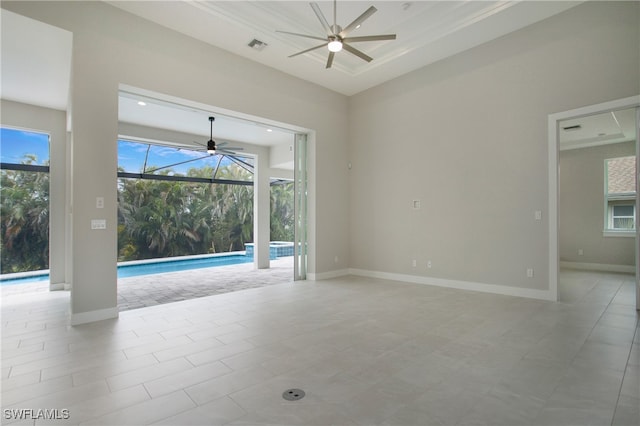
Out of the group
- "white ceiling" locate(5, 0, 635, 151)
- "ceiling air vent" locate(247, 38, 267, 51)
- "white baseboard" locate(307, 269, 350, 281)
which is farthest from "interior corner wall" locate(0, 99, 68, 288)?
"white baseboard" locate(307, 269, 350, 281)

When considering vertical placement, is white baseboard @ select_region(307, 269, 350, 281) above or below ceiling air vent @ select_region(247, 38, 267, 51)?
below

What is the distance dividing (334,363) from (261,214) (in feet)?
21.1

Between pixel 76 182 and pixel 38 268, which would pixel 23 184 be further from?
pixel 76 182

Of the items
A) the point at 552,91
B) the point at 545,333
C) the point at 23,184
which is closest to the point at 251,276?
the point at 23,184

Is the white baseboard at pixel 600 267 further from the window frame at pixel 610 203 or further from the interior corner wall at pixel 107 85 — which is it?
the interior corner wall at pixel 107 85

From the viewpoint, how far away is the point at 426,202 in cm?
566

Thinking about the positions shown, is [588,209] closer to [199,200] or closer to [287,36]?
[287,36]

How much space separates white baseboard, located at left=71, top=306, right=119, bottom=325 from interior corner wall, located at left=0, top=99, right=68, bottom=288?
2.64m

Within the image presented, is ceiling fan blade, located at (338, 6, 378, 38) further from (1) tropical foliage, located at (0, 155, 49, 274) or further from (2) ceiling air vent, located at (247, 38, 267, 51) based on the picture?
(1) tropical foliage, located at (0, 155, 49, 274)

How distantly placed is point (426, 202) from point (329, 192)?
1.92m

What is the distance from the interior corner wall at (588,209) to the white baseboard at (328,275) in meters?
5.19

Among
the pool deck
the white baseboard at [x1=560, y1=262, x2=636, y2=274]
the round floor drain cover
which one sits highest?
the round floor drain cover

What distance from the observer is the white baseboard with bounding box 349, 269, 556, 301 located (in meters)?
4.47

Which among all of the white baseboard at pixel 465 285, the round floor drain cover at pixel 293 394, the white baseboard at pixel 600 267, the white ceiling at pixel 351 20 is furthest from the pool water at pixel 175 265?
the white baseboard at pixel 600 267
